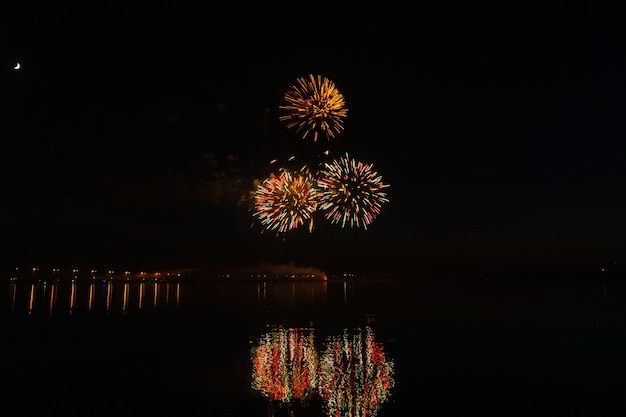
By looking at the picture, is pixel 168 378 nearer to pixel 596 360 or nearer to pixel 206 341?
pixel 206 341

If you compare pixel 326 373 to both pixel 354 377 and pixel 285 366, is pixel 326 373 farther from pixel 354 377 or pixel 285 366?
pixel 285 366

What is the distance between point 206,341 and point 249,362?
6570mm

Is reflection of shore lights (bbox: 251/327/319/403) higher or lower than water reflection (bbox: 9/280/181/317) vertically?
lower

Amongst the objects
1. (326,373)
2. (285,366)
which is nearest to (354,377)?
(326,373)

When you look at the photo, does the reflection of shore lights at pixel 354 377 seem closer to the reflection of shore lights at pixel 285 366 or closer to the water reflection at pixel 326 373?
the water reflection at pixel 326 373

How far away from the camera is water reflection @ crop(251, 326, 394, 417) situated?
12859 millimetres

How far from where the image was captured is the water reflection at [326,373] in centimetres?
1286

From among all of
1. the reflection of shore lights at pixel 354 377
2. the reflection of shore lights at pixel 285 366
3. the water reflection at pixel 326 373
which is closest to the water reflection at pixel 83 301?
the reflection of shore lights at pixel 285 366

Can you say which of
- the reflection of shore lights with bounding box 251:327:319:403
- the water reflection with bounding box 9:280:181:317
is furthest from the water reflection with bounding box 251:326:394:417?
the water reflection with bounding box 9:280:181:317

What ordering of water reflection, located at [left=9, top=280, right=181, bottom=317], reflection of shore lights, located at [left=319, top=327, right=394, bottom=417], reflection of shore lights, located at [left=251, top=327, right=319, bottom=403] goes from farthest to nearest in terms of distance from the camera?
water reflection, located at [left=9, top=280, right=181, bottom=317]
reflection of shore lights, located at [left=251, top=327, right=319, bottom=403]
reflection of shore lights, located at [left=319, top=327, right=394, bottom=417]

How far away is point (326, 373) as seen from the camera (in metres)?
16.3

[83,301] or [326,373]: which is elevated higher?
[83,301]

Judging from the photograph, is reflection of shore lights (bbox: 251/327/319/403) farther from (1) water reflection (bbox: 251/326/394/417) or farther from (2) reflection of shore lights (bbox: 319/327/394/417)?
(2) reflection of shore lights (bbox: 319/327/394/417)

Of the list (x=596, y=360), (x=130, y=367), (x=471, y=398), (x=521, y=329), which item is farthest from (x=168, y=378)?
(x=521, y=329)
